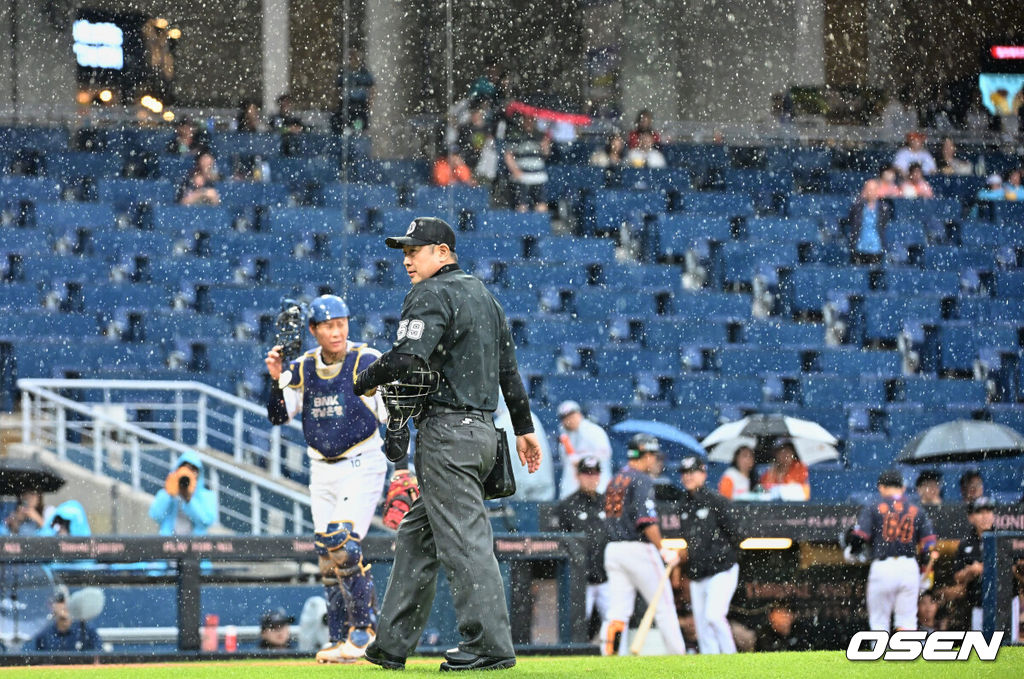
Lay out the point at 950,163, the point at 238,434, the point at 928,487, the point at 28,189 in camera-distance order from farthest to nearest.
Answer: the point at 950,163 < the point at 28,189 < the point at 238,434 < the point at 928,487

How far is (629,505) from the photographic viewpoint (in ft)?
31.6

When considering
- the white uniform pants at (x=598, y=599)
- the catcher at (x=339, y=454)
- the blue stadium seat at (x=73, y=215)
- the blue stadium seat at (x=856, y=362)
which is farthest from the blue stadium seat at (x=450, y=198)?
the catcher at (x=339, y=454)

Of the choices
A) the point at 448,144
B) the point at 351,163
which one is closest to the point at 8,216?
the point at 351,163

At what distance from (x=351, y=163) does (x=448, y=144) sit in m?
1.08

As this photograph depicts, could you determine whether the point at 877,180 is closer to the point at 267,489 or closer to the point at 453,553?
the point at 267,489

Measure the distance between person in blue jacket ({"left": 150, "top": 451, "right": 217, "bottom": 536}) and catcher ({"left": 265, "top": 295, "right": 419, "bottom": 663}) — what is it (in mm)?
2619

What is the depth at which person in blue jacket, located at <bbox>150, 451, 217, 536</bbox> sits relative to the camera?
9602 mm

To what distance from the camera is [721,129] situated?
1869 centimetres

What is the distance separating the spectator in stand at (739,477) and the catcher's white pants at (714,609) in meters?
1.26

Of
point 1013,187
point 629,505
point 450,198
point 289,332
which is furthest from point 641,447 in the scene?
point 1013,187

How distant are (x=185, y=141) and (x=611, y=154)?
178 inches

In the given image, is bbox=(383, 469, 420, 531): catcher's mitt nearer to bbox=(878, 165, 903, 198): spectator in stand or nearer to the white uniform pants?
the white uniform pants

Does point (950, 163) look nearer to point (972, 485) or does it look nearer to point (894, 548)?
point (972, 485)

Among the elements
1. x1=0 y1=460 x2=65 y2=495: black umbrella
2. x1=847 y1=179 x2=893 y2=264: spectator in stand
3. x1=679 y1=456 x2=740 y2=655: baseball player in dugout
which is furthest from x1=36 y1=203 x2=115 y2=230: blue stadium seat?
x1=847 y1=179 x2=893 y2=264: spectator in stand
